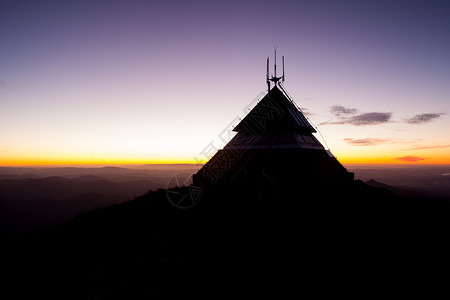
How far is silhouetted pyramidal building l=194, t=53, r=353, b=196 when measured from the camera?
14.9 metres

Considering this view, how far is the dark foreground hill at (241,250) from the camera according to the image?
944cm

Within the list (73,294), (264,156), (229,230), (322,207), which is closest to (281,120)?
(264,156)

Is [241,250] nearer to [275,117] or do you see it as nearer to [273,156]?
[273,156]

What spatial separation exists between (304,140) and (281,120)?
7.32 ft

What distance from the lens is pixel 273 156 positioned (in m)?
15.6

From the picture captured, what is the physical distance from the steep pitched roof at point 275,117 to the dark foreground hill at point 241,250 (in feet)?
15.7

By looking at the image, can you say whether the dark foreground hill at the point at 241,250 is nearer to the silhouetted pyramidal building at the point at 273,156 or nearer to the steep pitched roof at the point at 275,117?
the silhouetted pyramidal building at the point at 273,156

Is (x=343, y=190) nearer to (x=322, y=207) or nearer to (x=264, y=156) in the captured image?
(x=322, y=207)

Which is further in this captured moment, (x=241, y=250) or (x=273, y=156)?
(x=273, y=156)

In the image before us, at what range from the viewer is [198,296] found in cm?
882

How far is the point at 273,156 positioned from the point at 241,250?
21.9ft

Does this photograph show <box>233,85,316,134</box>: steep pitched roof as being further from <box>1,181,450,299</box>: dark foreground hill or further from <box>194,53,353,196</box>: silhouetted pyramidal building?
<box>1,181,450,299</box>: dark foreground hill

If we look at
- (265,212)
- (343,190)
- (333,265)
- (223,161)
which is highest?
(223,161)

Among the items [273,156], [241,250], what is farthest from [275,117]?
[241,250]
